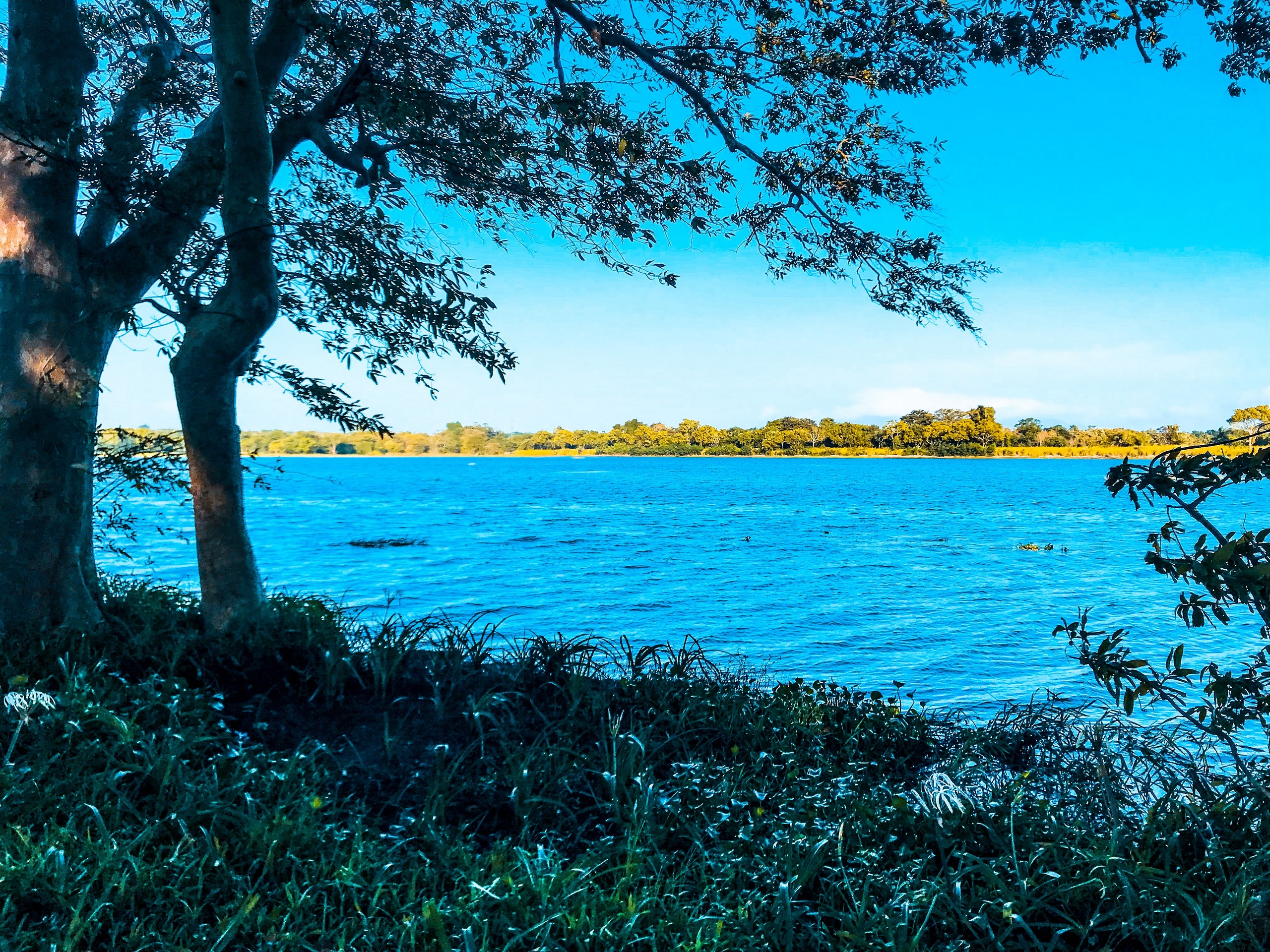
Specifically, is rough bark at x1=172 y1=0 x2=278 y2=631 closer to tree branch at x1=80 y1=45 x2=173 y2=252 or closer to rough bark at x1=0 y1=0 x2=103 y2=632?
rough bark at x1=0 y1=0 x2=103 y2=632

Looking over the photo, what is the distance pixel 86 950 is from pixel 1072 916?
4098 millimetres

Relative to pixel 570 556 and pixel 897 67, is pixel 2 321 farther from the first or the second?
pixel 570 556

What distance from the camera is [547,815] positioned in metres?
4.67

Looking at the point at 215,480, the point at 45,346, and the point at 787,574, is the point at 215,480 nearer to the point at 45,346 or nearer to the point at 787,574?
the point at 45,346

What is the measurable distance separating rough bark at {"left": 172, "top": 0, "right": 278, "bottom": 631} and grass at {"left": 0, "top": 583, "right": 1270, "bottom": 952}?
0.52 m

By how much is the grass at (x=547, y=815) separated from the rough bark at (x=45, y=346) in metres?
0.63

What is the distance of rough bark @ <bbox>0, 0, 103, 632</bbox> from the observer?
6.81 metres

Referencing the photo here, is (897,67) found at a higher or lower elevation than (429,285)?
higher

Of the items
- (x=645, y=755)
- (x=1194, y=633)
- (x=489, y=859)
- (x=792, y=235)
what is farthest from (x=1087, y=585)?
(x=489, y=859)

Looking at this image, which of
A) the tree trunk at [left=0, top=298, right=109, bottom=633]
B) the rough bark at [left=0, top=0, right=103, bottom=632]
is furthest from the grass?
the rough bark at [left=0, top=0, right=103, bottom=632]

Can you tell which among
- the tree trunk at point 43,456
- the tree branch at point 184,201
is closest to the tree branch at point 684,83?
the tree branch at point 184,201

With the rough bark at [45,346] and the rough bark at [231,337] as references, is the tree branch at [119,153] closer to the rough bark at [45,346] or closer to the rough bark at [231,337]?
the rough bark at [45,346]

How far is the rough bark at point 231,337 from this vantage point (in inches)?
244

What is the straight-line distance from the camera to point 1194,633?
17.7 metres
